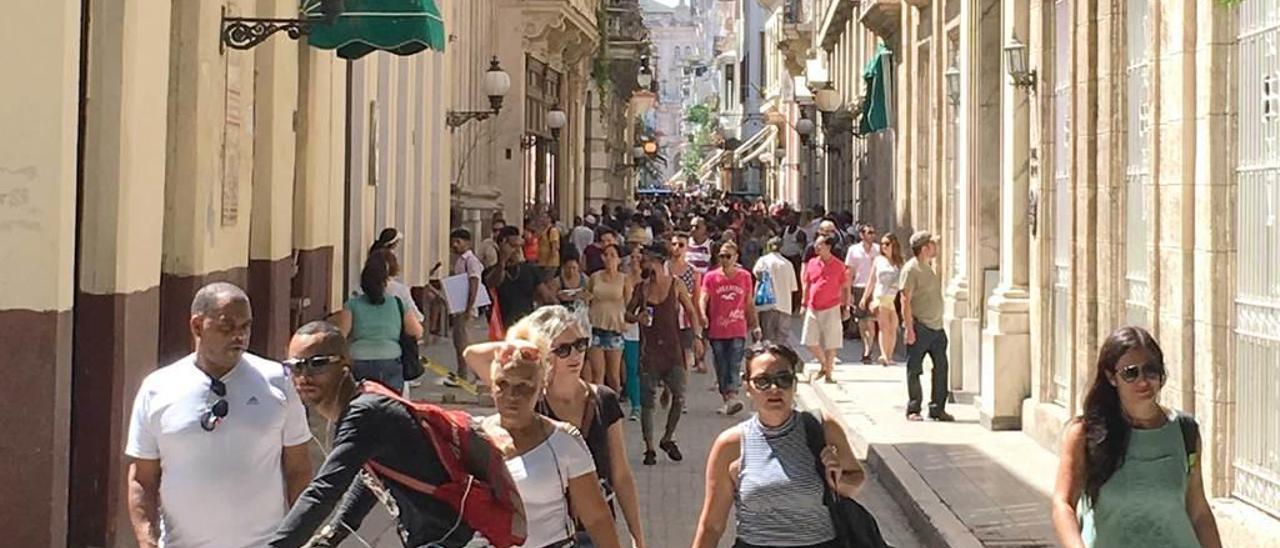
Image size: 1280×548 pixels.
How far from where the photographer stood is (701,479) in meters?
13.5

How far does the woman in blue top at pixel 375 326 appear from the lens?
11625 millimetres

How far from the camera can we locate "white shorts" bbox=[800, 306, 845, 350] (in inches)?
766

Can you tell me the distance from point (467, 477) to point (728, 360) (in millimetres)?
11897

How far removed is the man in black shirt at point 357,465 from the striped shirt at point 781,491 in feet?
3.69

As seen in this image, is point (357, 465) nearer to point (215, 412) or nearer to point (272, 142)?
point (215, 412)

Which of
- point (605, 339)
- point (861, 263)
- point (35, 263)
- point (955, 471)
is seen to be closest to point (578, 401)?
point (35, 263)

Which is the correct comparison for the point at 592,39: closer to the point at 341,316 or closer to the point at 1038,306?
the point at 1038,306

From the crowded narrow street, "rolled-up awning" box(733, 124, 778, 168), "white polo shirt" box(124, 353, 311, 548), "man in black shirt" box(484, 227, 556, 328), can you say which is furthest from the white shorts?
"rolled-up awning" box(733, 124, 778, 168)

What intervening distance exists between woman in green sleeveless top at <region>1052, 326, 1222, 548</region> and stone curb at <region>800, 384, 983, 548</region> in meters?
4.45

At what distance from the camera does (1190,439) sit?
586 cm

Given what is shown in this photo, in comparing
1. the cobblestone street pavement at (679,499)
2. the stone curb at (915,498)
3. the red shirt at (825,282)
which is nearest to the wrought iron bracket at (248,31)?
the cobblestone street pavement at (679,499)

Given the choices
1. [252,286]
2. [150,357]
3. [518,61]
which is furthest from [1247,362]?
[518,61]

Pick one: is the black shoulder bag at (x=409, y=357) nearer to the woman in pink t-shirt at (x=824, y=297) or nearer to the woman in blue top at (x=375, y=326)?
the woman in blue top at (x=375, y=326)

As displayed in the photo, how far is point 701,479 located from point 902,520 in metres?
1.92
